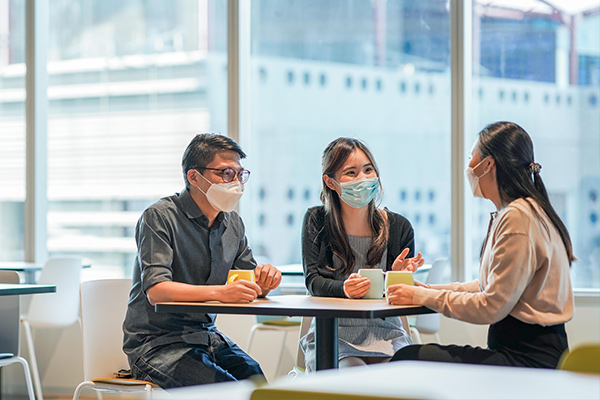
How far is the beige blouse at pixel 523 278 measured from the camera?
6.66 feet

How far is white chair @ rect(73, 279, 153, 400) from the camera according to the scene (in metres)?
2.46

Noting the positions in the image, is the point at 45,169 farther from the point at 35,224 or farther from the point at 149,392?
the point at 149,392

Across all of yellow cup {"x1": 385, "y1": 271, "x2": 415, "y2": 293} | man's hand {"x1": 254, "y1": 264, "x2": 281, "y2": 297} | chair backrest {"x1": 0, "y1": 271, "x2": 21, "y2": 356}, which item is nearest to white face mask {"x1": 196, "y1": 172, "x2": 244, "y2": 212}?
man's hand {"x1": 254, "y1": 264, "x2": 281, "y2": 297}

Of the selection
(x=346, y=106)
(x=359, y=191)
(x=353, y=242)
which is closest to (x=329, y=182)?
(x=359, y=191)

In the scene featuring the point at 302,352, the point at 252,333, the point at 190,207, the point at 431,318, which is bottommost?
the point at 252,333

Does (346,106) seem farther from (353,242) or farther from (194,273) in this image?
(194,273)

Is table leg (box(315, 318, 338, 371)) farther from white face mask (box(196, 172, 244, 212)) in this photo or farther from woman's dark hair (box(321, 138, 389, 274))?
white face mask (box(196, 172, 244, 212))

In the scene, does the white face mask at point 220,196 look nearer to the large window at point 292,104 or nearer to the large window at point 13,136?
the large window at point 292,104

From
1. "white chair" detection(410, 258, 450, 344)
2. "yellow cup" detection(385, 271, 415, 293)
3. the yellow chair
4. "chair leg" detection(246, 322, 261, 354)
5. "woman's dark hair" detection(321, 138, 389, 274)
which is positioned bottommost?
"chair leg" detection(246, 322, 261, 354)

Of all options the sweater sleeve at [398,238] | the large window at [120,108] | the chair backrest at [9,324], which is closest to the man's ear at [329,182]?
the sweater sleeve at [398,238]

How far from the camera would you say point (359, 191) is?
258 centimetres

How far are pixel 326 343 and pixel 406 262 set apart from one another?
43 centimetres

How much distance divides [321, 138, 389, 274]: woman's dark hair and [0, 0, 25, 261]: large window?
3134mm

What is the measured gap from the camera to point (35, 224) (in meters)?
5.02
